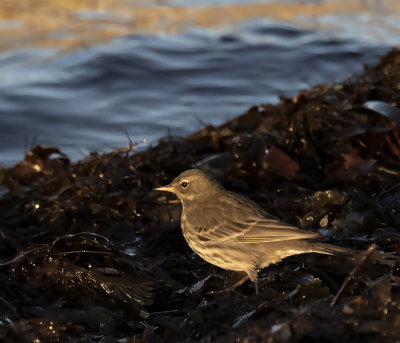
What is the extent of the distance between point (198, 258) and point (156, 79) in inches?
250

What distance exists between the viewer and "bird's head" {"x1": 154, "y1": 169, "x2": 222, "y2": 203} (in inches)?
188

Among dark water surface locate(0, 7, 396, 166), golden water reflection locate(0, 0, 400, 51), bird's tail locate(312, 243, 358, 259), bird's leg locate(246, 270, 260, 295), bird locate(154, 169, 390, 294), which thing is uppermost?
bird's tail locate(312, 243, 358, 259)

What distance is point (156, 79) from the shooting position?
35.2 feet

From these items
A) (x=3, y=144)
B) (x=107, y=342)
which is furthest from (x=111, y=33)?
(x=107, y=342)

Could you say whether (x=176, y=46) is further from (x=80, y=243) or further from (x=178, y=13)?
(x=80, y=243)

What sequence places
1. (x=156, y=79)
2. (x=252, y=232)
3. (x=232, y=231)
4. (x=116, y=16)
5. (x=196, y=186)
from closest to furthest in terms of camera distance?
(x=252, y=232), (x=232, y=231), (x=196, y=186), (x=156, y=79), (x=116, y=16)

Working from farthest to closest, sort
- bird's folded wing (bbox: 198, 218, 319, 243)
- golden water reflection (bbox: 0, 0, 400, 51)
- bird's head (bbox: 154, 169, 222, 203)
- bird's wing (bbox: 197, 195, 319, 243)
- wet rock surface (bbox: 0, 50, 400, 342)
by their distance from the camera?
1. golden water reflection (bbox: 0, 0, 400, 51)
2. bird's head (bbox: 154, 169, 222, 203)
3. bird's wing (bbox: 197, 195, 319, 243)
4. bird's folded wing (bbox: 198, 218, 319, 243)
5. wet rock surface (bbox: 0, 50, 400, 342)

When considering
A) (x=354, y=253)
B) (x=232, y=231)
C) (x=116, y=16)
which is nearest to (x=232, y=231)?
(x=232, y=231)

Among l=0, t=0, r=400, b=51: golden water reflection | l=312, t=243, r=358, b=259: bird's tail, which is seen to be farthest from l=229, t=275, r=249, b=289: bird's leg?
l=0, t=0, r=400, b=51: golden water reflection

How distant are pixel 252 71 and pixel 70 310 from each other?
7.70 meters

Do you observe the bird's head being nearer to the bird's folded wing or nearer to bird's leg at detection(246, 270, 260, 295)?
the bird's folded wing

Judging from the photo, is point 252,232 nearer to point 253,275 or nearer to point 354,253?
→ point 253,275

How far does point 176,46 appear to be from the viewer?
11.8 meters

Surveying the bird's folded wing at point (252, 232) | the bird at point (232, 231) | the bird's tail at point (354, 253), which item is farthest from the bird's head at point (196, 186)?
the bird's tail at point (354, 253)
